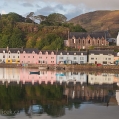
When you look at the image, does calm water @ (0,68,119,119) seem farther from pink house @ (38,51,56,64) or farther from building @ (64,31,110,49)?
building @ (64,31,110,49)

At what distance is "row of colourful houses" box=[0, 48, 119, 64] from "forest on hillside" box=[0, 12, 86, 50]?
5.08 metres

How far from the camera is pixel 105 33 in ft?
254

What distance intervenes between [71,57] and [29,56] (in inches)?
391

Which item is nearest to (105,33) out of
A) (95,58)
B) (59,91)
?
(95,58)

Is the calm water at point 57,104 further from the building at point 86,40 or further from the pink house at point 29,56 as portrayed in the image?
the building at point 86,40

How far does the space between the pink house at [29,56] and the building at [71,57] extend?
532cm

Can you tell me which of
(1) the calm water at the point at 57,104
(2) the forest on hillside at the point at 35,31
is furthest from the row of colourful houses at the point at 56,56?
(1) the calm water at the point at 57,104

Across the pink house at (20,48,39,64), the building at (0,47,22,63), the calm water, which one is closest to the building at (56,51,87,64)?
the pink house at (20,48,39,64)

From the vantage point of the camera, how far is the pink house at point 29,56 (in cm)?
7162

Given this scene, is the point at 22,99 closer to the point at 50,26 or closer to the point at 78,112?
the point at 78,112

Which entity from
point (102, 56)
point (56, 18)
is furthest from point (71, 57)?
point (56, 18)

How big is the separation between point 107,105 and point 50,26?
237ft

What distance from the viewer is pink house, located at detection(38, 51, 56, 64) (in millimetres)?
70250

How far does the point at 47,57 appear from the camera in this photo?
7056 cm
